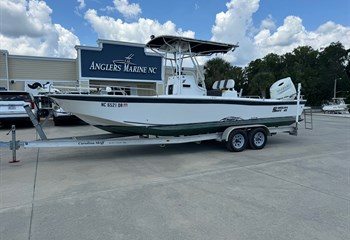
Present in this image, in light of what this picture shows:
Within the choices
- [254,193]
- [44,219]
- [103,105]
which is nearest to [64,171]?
[103,105]

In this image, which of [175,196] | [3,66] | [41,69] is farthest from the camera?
[41,69]

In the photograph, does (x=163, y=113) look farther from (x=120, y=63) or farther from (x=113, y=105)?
(x=120, y=63)

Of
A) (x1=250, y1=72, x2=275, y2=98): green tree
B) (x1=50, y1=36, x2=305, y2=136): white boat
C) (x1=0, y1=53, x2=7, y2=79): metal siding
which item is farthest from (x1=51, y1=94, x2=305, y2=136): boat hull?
(x1=250, y1=72, x2=275, y2=98): green tree

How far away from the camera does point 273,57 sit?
57219 millimetres

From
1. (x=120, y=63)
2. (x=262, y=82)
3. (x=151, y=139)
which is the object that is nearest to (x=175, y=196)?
(x=151, y=139)

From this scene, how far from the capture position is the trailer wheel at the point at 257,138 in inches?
318

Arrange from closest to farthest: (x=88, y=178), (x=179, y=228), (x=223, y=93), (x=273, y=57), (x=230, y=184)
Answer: (x=179, y=228), (x=230, y=184), (x=88, y=178), (x=223, y=93), (x=273, y=57)

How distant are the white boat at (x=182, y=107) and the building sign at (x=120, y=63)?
43.2 feet

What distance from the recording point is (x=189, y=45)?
313 inches

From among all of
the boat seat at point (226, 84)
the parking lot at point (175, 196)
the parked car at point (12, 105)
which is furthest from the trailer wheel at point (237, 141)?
the parked car at point (12, 105)

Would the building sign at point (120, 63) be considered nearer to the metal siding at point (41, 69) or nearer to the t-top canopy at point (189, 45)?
the metal siding at point (41, 69)

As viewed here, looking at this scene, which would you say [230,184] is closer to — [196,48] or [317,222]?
[317,222]

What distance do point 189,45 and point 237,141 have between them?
3.05 metres

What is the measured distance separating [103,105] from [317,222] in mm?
4793
